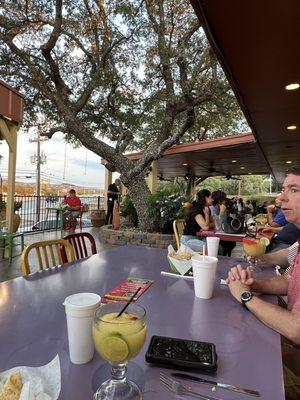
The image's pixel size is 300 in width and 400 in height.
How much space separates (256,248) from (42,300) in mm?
1328

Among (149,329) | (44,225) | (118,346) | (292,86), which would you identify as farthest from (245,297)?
(44,225)

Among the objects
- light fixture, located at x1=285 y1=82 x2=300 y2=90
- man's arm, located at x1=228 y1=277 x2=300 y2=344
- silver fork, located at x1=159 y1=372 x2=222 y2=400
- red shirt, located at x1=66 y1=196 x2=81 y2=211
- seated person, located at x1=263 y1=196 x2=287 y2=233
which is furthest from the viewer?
red shirt, located at x1=66 y1=196 x2=81 y2=211

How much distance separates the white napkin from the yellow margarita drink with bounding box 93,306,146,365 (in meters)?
0.12

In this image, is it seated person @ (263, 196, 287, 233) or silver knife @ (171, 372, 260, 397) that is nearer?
silver knife @ (171, 372, 260, 397)

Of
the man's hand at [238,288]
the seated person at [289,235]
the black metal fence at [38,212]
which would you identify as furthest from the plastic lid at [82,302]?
the black metal fence at [38,212]

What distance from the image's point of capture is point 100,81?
7.21m

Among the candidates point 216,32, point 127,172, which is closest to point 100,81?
point 127,172

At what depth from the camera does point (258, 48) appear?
2660 mm

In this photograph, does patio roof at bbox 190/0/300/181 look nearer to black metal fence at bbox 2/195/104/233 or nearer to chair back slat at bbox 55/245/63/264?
chair back slat at bbox 55/245/63/264

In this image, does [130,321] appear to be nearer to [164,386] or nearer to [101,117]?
[164,386]

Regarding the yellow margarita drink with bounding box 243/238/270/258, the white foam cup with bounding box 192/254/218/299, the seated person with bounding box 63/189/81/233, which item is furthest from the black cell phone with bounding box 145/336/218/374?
the seated person with bounding box 63/189/81/233

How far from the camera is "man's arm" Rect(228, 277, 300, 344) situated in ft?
3.58

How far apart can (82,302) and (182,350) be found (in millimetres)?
352

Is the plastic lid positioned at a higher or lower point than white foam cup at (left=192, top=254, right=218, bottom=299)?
higher
